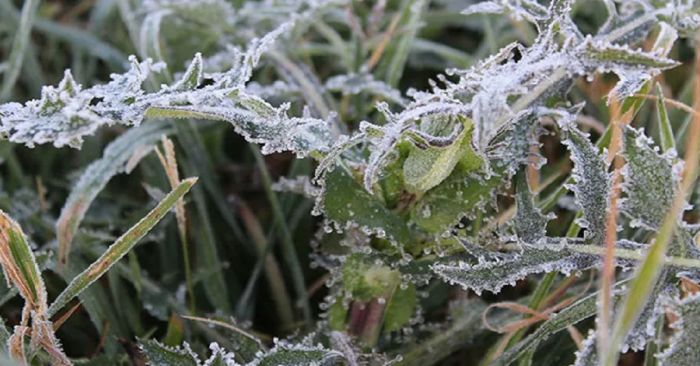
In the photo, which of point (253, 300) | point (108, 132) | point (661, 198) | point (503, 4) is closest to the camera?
point (661, 198)

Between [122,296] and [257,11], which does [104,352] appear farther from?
[257,11]

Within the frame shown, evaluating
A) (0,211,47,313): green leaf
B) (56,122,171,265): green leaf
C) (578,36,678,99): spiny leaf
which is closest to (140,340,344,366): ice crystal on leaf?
(0,211,47,313): green leaf

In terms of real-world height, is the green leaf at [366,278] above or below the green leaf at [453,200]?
below

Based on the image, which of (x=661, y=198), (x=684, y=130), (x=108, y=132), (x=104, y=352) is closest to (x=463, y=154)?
(x=661, y=198)

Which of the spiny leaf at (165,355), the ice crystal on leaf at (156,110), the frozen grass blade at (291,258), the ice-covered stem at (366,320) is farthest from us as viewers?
the frozen grass blade at (291,258)

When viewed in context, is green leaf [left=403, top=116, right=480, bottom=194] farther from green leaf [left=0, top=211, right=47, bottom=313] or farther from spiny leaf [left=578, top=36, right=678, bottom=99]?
green leaf [left=0, top=211, right=47, bottom=313]

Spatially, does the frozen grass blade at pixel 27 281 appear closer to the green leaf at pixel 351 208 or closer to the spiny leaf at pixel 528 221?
the green leaf at pixel 351 208

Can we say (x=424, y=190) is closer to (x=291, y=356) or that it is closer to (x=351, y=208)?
(x=351, y=208)

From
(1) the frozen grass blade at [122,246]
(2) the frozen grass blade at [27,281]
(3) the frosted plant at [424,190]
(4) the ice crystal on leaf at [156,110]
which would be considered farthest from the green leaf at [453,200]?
(2) the frozen grass blade at [27,281]
